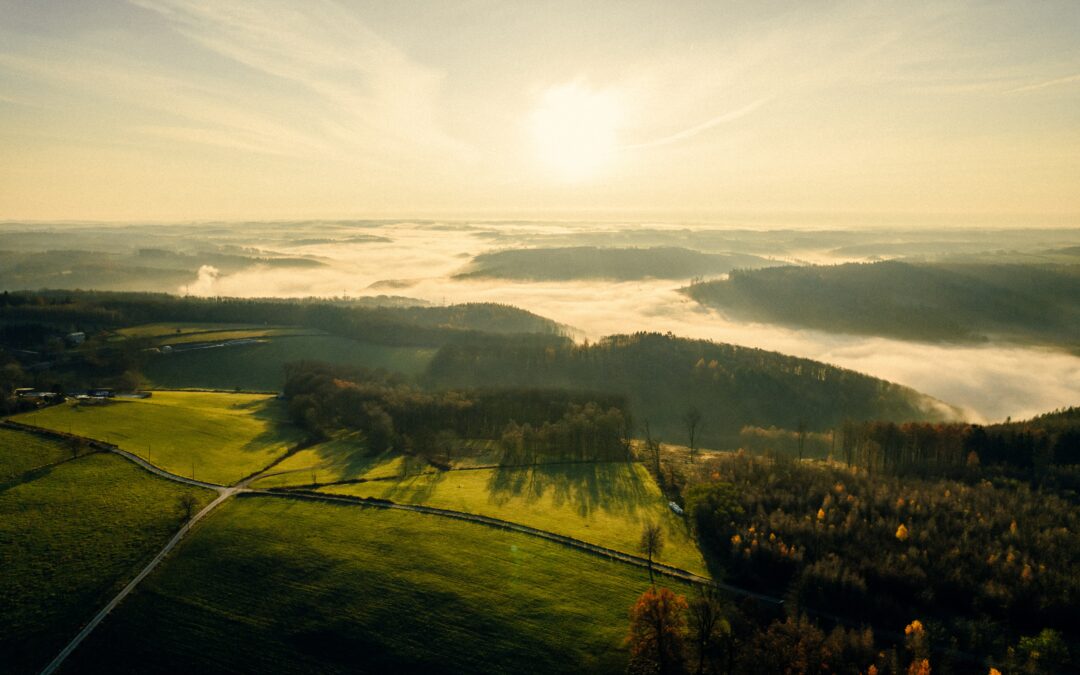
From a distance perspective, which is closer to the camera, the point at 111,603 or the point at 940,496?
the point at 111,603

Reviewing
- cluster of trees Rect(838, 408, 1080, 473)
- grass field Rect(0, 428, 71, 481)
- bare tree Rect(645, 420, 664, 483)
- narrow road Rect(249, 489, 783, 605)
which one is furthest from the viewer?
cluster of trees Rect(838, 408, 1080, 473)

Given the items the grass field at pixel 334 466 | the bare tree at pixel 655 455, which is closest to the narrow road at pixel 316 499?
the grass field at pixel 334 466

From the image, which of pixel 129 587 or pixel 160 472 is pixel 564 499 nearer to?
pixel 129 587

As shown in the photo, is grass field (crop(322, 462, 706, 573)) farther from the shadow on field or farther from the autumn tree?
the autumn tree

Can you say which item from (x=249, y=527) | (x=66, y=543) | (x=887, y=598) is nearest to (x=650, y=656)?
(x=887, y=598)

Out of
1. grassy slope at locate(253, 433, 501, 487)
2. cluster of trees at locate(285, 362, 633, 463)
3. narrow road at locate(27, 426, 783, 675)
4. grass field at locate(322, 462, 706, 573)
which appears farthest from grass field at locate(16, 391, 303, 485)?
grass field at locate(322, 462, 706, 573)

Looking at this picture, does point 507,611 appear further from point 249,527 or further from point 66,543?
point 66,543
